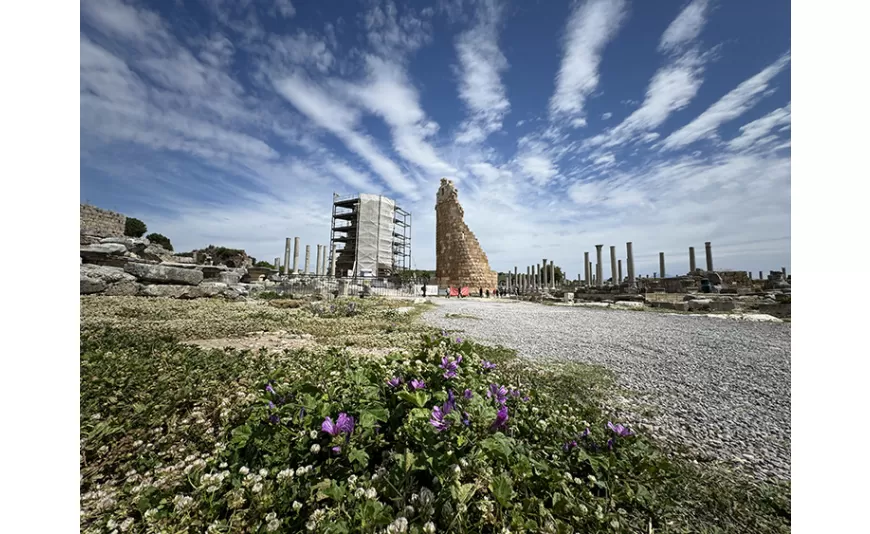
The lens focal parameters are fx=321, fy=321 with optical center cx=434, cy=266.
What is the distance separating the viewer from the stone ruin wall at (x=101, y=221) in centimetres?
1912

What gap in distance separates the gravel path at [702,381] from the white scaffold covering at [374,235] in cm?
3243

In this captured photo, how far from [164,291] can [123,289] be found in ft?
3.13

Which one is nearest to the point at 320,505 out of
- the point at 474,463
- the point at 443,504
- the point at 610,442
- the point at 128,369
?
the point at 443,504

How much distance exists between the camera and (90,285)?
9.07 m

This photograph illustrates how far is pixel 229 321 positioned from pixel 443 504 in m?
6.47

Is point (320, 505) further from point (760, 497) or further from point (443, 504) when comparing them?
point (760, 497)

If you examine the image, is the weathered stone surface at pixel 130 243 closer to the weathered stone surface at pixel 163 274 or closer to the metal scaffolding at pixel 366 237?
the weathered stone surface at pixel 163 274

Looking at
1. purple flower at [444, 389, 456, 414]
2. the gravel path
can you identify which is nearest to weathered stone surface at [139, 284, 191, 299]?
the gravel path

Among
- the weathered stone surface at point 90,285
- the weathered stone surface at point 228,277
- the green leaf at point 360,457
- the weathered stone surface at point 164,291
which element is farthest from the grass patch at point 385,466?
the weathered stone surface at point 228,277

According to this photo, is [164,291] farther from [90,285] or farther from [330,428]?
[330,428]

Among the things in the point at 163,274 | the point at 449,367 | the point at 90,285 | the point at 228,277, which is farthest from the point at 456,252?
the point at 449,367

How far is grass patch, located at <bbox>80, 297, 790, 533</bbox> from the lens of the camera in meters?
1.28

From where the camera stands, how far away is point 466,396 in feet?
5.91

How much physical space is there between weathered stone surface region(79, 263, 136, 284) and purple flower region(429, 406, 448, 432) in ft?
40.7
